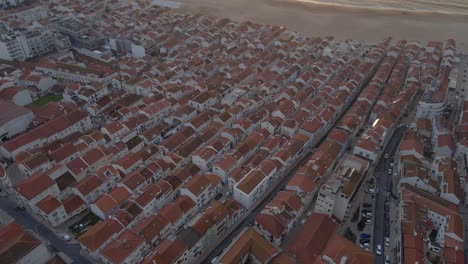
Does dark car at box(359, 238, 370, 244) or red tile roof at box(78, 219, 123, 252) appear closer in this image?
red tile roof at box(78, 219, 123, 252)

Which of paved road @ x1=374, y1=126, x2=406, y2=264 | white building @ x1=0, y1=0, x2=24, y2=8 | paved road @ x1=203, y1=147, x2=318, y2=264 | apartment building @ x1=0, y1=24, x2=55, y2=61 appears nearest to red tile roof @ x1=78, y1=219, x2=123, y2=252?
paved road @ x1=203, y1=147, x2=318, y2=264

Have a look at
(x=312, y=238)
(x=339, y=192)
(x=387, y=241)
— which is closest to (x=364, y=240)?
(x=387, y=241)

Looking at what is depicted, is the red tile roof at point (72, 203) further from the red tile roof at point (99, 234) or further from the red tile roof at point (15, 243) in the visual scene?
the red tile roof at point (15, 243)

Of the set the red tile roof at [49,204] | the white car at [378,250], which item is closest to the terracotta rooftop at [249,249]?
the white car at [378,250]

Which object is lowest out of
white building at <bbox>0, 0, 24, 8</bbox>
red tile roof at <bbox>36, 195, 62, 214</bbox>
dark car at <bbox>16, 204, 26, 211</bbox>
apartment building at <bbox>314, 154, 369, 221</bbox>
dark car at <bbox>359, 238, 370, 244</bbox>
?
dark car at <bbox>16, 204, 26, 211</bbox>

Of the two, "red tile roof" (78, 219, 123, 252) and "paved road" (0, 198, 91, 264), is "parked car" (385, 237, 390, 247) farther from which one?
"paved road" (0, 198, 91, 264)

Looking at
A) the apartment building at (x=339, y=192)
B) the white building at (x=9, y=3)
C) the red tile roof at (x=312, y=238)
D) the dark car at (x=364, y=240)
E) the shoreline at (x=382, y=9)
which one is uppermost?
the shoreline at (x=382, y=9)
